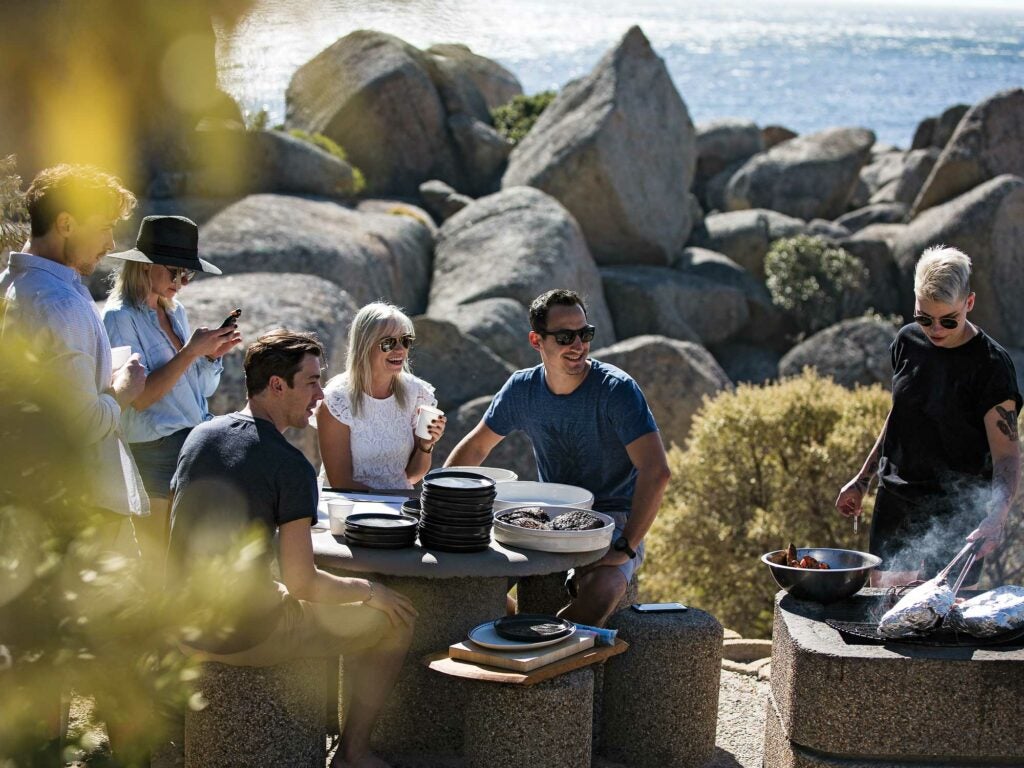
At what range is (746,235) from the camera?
2375 centimetres

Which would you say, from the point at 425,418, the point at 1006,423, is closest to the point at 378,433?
the point at 425,418

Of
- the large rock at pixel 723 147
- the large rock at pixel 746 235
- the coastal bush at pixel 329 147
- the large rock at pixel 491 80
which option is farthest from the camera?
the large rock at pixel 491 80

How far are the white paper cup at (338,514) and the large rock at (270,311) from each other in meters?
4.54

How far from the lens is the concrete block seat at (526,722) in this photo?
4.25 metres

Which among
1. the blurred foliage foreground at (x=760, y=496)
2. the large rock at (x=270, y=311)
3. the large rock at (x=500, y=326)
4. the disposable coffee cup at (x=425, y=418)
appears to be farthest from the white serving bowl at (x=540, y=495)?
the large rock at (x=500, y=326)

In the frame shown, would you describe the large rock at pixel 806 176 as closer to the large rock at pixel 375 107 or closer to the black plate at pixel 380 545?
the large rock at pixel 375 107

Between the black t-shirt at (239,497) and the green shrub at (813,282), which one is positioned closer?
the black t-shirt at (239,497)

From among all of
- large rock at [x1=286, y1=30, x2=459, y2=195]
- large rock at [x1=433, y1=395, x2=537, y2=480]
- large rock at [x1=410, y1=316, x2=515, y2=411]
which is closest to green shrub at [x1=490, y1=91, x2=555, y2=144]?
large rock at [x1=286, y1=30, x2=459, y2=195]

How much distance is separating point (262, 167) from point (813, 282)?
9.86 m

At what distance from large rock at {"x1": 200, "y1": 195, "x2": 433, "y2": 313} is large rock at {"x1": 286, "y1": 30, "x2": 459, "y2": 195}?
5686mm

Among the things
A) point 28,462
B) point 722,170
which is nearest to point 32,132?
point 28,462

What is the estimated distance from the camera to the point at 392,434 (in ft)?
18.7

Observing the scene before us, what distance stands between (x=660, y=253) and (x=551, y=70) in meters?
87.5

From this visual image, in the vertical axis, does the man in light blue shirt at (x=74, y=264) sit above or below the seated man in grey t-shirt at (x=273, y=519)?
above
